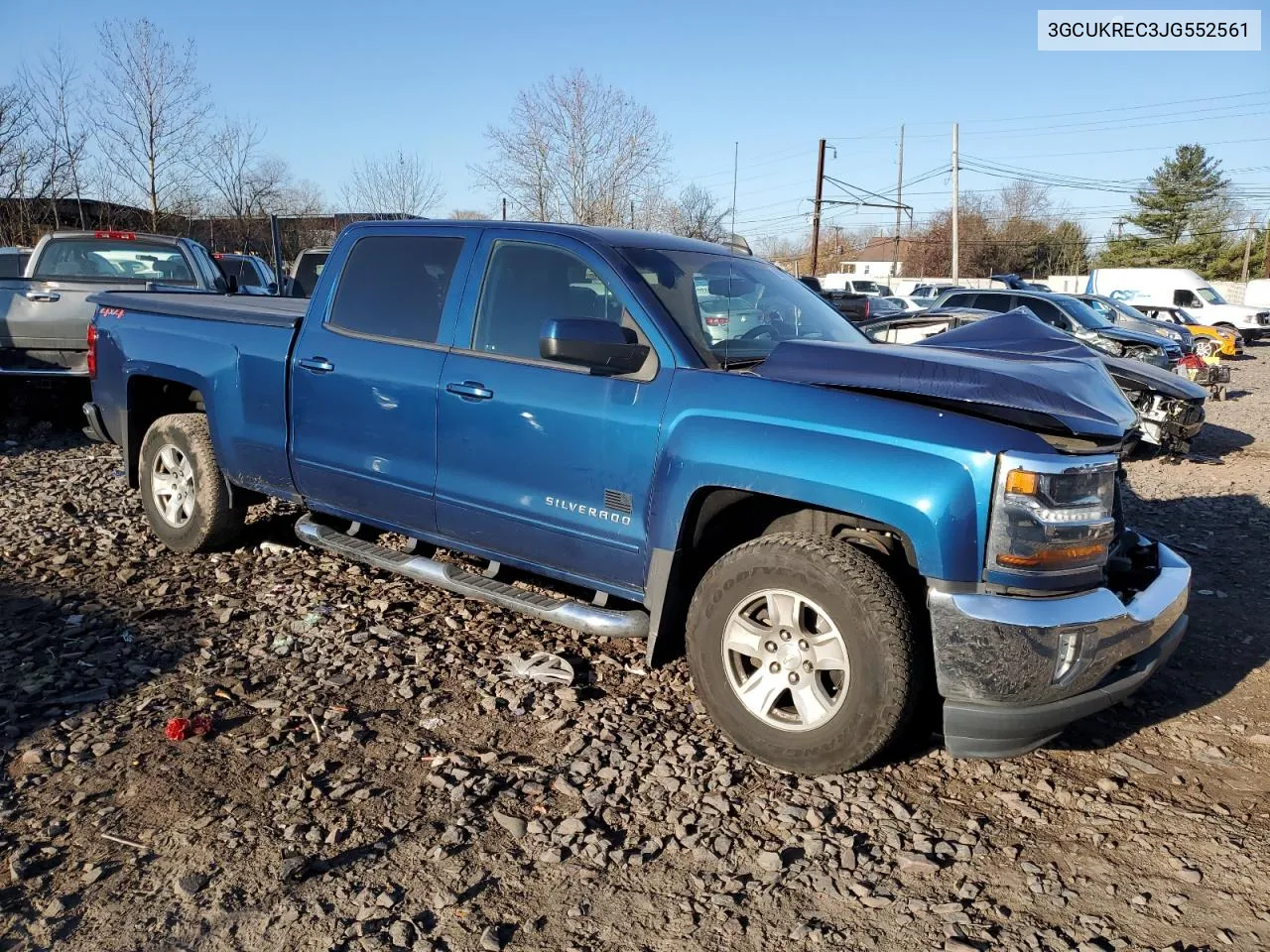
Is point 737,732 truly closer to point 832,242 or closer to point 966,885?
point 966,885

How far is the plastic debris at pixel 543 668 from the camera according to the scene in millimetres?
4117

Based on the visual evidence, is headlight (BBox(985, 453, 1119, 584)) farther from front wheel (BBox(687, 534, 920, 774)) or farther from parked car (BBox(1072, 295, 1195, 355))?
parked car (BBox(1072, 295, 1195, 355))

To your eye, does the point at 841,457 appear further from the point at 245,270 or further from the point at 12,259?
the point at 245,270

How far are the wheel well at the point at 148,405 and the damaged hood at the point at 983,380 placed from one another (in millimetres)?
3749

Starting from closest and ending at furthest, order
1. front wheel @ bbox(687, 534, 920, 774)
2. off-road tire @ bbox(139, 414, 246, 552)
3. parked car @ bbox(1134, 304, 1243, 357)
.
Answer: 1. front wheel @ bbox(687, 534, 920, 774)
2. off-road tire @ bbox(139, 414, 246, 552)
3. parked car @ bbox(1134, 304, 1243, 357)

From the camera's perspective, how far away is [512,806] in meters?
3.17

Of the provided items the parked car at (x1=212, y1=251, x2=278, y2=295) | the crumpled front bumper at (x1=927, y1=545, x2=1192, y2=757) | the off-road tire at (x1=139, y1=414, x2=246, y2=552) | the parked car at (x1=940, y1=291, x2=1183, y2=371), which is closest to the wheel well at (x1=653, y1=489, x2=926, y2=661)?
the crumpled front bumper at (x1=927, y1=545, x2=1192, y2=757)

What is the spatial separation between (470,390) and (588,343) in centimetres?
79

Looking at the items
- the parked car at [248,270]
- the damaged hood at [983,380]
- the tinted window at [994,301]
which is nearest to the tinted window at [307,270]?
the parked car at [248,270]

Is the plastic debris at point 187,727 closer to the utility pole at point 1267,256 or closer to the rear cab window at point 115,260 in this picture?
the rear cab window at point 115,260

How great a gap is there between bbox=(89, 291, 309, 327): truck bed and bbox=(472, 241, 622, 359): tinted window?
1287 millimetres

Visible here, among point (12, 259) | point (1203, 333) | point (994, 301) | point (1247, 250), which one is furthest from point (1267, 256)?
point (12, 259)

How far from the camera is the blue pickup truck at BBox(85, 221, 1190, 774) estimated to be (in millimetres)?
3053

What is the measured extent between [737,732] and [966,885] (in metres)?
0.91
